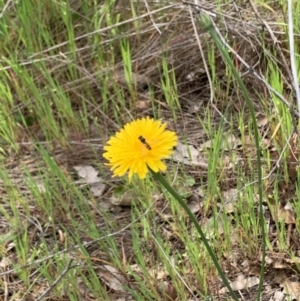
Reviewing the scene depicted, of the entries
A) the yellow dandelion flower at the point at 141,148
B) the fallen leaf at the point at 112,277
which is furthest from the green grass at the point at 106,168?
the yellow dandelion flower at the point at 141,148

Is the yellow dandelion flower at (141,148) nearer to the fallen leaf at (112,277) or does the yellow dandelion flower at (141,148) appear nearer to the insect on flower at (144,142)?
the insect on flower at (144,142)

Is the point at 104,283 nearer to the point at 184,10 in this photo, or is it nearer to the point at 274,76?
the point at 274,76

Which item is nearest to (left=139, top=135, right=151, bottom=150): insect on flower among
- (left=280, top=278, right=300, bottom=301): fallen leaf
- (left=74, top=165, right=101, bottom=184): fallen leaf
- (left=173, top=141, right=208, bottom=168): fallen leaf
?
(left=280, top=278, right=300, bottom=301): fallen leaf

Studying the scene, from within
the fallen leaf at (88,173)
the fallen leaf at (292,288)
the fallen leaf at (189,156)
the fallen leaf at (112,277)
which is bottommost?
the fallen leaf at (292,288)

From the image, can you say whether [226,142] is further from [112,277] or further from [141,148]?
[141,148]

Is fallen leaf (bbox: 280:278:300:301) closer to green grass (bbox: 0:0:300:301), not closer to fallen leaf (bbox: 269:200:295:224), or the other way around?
green grass (bbox: 0:0:300:301)
